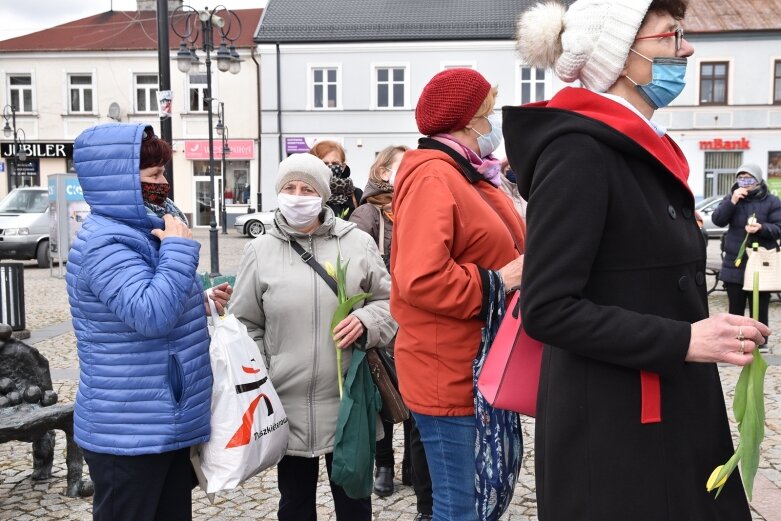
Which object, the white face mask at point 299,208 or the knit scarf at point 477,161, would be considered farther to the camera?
the white face mask at point 299,208

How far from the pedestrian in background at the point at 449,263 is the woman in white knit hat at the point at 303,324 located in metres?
0.53

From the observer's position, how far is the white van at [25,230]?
17.4m

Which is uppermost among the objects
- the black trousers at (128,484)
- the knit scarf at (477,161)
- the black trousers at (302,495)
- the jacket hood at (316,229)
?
the knit scarf at (477,161)

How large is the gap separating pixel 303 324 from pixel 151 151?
91cm

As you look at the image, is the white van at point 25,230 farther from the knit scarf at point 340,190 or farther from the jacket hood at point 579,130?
the jacket hood at point 579,130

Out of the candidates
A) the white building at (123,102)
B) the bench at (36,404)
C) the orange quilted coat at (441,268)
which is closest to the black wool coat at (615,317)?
the orange quilted coat at (441,268)

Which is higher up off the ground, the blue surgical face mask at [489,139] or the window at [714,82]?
the window at [714,82]

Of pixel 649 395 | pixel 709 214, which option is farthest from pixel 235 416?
pixel 709 214

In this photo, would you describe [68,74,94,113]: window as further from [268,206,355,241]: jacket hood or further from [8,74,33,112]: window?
[268,206,355,241]: jacket hood

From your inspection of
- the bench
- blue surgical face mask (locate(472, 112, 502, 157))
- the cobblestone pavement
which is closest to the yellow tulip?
blue surgical face mask (locate(472, 112, 502, 157))

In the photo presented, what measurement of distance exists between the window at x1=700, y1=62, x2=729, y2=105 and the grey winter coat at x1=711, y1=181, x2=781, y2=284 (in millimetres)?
25139

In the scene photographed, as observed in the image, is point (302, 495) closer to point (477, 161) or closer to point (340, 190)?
point (477, 161)

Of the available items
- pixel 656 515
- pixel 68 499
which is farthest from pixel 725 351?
pixel 68 499

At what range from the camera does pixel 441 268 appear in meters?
2.46
